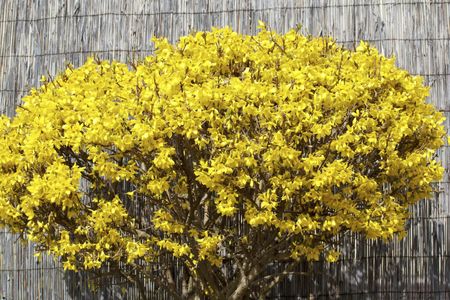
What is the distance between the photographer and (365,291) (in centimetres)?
727

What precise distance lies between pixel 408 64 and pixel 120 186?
87.8 inches

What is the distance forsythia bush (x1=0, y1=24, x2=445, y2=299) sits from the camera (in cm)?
563

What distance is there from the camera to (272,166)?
5.55 m

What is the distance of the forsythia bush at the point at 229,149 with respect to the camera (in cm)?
563

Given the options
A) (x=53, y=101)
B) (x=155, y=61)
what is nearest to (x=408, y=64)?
(x=155, y=61)

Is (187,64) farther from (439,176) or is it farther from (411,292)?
(411,292)

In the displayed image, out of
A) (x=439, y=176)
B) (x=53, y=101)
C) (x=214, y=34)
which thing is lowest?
(x=439, y=176)

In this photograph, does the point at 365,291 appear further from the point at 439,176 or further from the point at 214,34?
the point at 214,34

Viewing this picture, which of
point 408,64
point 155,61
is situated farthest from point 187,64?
point 408,64

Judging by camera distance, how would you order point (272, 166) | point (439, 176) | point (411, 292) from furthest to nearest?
point (411, 292) < point (439, 176) < point (272, 166)

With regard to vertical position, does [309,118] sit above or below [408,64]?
below

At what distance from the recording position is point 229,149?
5609 millimetres

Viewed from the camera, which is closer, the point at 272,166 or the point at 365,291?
the point at 272,166

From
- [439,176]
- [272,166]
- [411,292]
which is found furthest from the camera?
[411,292]
